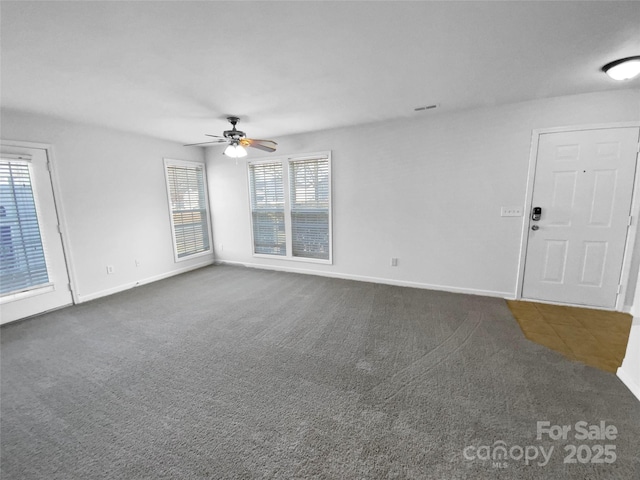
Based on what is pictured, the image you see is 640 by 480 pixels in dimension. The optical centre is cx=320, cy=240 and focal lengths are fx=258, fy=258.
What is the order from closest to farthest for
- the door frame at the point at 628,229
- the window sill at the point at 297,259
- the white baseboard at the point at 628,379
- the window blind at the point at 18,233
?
the white baseboard at the point at 628,379, the door frame at the point at 628,229, the window blind at the point at 18,233, the window sill at the point at 297,259

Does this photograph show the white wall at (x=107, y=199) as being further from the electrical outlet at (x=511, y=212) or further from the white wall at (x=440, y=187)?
the electrical outlet at (x=511, y=212)

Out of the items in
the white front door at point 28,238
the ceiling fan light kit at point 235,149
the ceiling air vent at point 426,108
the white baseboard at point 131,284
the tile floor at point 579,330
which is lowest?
the tile floor at point 579,330

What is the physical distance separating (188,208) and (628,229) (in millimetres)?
6596

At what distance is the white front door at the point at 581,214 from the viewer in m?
2.93

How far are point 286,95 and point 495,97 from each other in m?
2.38

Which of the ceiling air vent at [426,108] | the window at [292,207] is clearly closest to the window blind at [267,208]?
the window at [292,207]

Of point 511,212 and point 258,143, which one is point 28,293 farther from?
point 511,212

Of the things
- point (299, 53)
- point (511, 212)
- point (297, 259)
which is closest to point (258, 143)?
point (299, 53)

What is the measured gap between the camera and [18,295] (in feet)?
10.4

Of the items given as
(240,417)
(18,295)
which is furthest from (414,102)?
(18,295)

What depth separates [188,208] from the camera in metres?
5.20

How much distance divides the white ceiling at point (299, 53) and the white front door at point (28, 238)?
697 millimetres

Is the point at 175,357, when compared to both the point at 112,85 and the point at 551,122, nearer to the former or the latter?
the point at 112,85

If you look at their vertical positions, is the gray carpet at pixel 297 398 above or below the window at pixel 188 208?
below
